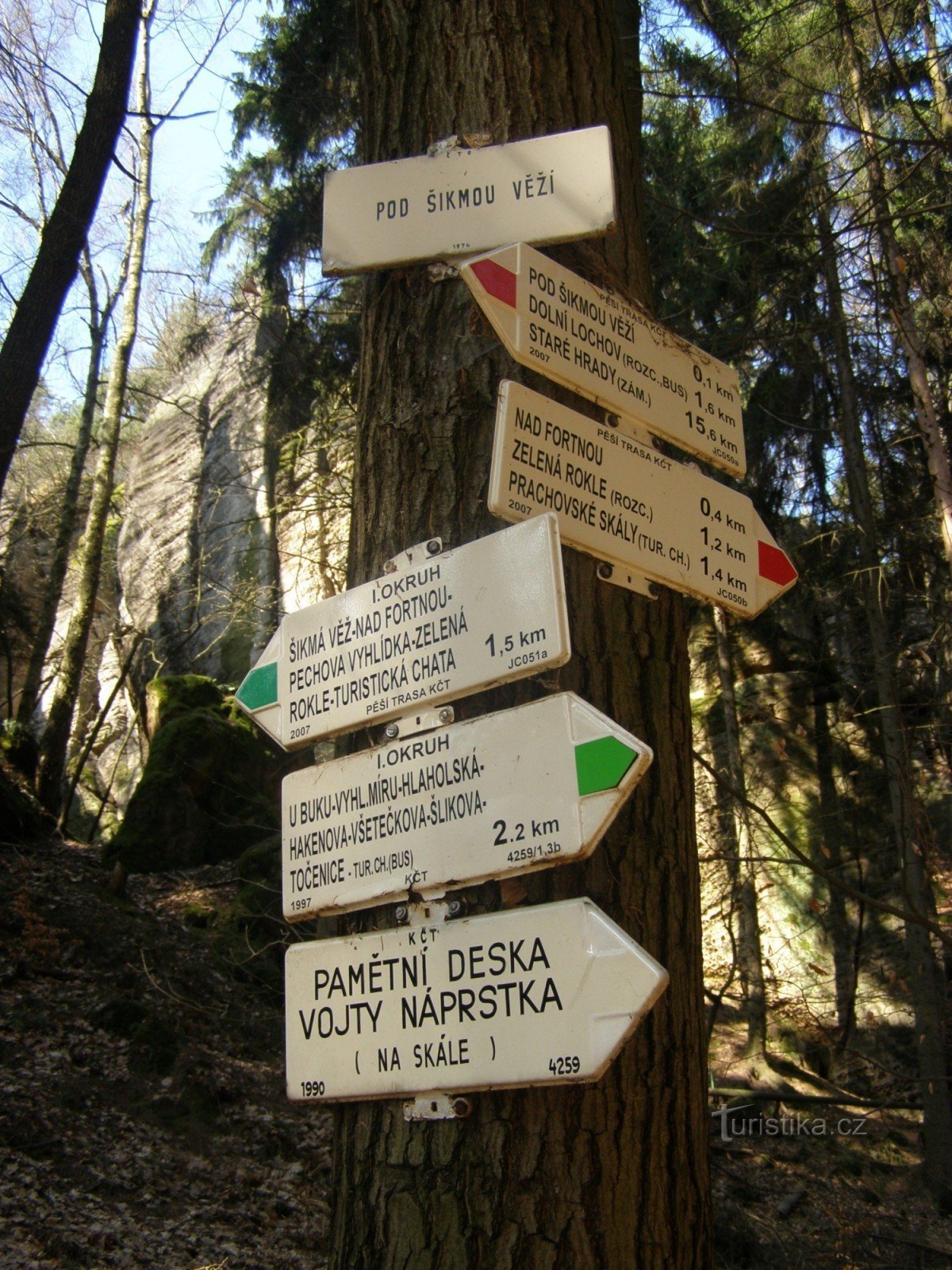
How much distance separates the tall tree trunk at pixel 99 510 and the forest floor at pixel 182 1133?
1774mm

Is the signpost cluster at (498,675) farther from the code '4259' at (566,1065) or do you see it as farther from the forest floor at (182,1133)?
the forest floor at (182,1133)

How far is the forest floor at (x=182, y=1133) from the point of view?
19.6 feet

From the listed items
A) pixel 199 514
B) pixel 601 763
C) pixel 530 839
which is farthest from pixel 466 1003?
pixel 199 514

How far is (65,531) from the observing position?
13.9 metres

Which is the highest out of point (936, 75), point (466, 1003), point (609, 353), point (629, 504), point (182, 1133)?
point (936, 75)

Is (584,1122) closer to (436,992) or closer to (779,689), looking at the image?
(436,992)

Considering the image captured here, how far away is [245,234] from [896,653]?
517 inches

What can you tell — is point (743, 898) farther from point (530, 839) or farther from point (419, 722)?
point (530, 839)

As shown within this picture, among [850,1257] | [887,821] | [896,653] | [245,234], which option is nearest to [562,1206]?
[850,1257]

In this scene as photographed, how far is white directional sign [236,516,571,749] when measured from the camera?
6.97 feet

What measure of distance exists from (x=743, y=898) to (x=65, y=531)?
946 centimetres

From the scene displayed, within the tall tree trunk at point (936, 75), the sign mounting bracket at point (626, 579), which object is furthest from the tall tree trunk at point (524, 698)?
the tall tree trunk at point (936, 75)

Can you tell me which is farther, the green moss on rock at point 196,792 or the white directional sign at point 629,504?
the green moss on rock at point 196,792
